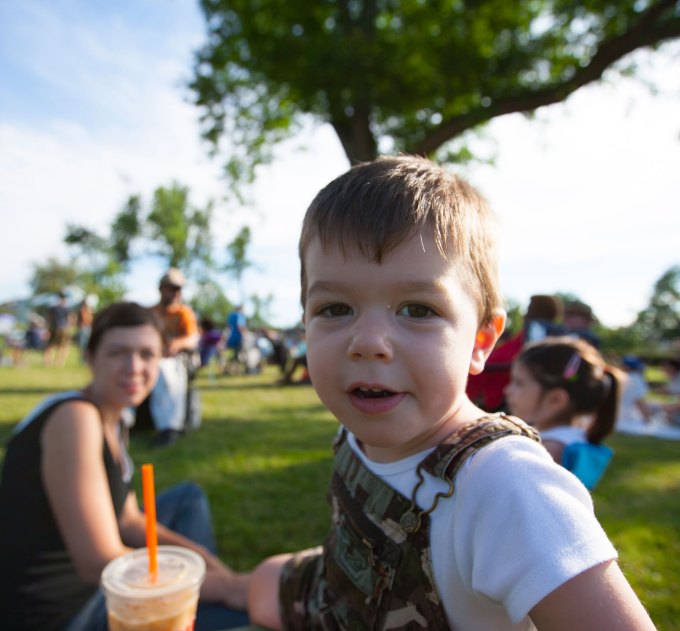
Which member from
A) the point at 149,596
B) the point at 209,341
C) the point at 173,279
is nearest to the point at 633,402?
the point at 173,279

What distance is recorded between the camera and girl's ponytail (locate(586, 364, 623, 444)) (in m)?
2.36

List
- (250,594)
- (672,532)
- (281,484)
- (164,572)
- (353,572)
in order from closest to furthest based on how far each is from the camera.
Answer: (353,572) < (164,572) < (250,594) < (672,532) < (281,484)

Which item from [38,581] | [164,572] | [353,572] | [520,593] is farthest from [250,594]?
[520,593]

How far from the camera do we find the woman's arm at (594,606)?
651 millimetres

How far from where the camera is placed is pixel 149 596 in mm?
1077

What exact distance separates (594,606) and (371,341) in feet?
1.78

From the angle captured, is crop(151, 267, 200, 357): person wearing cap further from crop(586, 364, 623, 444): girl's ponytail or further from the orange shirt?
crop(586, 364, 623, 444): girl's ponytail

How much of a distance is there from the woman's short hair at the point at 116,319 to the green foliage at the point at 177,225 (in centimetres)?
3905

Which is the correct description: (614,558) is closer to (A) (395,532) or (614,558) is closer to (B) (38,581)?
(A) (395,532)

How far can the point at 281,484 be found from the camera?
389cm

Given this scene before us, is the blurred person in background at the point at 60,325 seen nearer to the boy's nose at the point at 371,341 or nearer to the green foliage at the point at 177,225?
the boy's nose at the point at 371,341

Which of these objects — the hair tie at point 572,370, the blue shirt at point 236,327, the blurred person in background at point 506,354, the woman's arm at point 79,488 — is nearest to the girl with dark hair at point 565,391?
the hair tie at point 572,370

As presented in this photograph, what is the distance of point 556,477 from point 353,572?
561mm

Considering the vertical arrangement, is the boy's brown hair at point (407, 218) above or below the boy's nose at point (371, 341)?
above
